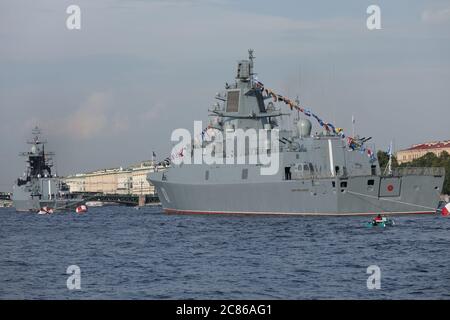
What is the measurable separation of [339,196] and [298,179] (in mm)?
3923

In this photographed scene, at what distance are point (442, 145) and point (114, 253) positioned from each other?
14535 centimetres

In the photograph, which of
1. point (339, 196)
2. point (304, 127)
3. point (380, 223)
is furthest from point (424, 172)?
point (380, 223)

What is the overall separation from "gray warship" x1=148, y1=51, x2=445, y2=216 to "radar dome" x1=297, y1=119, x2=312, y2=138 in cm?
8

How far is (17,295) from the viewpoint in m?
27.8

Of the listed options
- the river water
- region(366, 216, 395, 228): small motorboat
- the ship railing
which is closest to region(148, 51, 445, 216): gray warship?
the ship railing

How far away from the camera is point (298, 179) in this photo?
213 feet

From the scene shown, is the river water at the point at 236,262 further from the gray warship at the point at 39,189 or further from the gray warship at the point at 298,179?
the gray warship at the point at 39,189

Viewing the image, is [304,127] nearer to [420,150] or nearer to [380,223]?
[380,223]

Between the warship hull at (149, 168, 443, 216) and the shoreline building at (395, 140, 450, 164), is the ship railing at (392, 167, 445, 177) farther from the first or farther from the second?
the shoreline building at (395, 140, 450, 164)

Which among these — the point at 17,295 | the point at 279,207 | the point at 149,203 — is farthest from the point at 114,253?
the point at 149,203

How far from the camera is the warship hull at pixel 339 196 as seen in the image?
62.7 m

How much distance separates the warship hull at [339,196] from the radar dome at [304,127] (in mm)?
7525

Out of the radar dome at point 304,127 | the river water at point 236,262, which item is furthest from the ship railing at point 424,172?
the river water at point 236,262

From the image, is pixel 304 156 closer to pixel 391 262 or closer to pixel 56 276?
pixel 391 262
